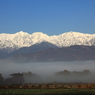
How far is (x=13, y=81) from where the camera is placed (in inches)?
6575

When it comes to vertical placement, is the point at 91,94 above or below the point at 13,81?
below

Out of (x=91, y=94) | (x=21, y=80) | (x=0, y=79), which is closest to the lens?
(x=91, y=94)

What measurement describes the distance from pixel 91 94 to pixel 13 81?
8732 centimetres

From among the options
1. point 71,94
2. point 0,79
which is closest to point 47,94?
point 71,94

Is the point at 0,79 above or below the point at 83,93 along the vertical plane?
above

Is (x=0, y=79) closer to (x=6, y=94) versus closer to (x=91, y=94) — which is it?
(x=6, y=94)

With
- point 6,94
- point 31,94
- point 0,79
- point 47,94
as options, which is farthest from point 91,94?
point 0,79

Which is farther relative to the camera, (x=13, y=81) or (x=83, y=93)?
(x=13, y=81)

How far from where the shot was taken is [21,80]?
561 feet

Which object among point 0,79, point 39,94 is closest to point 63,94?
point 39,94

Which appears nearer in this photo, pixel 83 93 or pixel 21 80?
pixel 83 93

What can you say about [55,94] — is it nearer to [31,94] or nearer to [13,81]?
[31,94]

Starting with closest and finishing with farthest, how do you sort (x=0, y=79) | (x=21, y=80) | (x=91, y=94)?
(x=91, y=94)
(x=0, y=79)
(x=21, y=80)

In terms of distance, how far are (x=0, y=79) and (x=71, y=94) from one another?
78.0 meters
